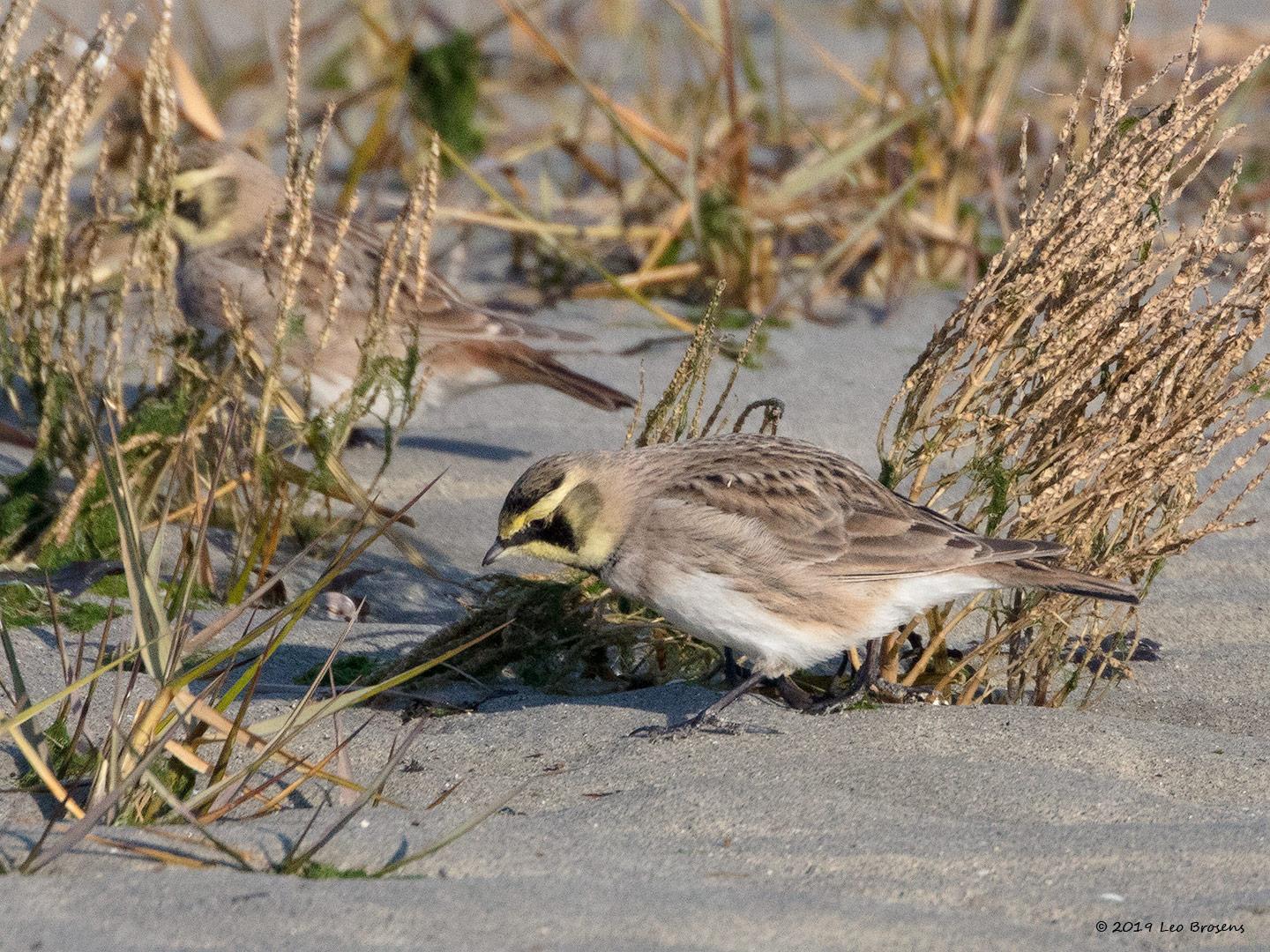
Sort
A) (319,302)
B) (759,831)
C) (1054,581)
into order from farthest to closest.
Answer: (319,302) < (1054,581) < (759,831)

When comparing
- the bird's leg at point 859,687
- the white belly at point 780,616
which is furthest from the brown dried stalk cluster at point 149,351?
the bird's leg at point 859,687

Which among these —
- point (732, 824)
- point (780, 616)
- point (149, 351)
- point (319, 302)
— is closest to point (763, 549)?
point (780, 616)

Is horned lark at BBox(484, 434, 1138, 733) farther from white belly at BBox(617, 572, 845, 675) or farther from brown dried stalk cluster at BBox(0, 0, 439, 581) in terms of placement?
brown dried stalk cluster at BBox(0, 0, 439, 581)

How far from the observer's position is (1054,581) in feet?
12.4

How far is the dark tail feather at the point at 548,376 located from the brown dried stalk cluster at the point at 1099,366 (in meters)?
2.39

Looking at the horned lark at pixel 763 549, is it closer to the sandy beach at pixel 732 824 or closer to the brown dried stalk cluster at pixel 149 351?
the sandy beach at pixel 732 824

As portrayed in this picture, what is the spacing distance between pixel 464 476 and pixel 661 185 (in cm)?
305

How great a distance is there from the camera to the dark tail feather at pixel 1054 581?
12.3 ft

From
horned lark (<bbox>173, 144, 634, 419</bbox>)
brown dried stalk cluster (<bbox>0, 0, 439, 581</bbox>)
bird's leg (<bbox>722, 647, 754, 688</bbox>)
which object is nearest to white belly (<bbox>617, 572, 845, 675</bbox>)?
bird's leg (<bbox>722, 647, 754, 688</bbox>)

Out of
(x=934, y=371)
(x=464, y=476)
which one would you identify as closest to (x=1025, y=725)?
(x=934, y=371)

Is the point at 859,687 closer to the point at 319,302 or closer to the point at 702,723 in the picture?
the point at 702,723

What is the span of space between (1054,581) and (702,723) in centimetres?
90

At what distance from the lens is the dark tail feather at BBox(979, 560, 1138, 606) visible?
12.3 ft

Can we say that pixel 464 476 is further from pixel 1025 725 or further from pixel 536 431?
pixel 1025 725
